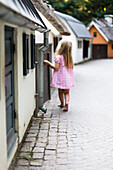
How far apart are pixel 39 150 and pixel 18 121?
687 millimetres

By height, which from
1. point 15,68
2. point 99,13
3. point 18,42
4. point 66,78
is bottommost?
point 66,78

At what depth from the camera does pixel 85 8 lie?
130ft

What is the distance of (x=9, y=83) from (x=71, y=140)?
6.56ft

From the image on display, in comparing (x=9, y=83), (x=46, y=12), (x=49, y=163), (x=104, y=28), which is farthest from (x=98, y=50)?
(x=9, y=83)

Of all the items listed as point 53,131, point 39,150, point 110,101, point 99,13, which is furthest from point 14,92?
point 99,13

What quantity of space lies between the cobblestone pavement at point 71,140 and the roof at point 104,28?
106ft

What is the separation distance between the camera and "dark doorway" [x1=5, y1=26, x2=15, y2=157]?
4.05m

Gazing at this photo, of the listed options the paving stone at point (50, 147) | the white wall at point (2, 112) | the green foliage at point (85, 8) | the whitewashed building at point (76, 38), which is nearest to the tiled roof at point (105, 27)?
the green foliage at point (85, 8)

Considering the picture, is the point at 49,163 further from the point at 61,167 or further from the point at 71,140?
the point at 71,140

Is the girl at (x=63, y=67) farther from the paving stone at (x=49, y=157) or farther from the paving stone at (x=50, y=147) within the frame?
the paving stone at (x=49, y=157)

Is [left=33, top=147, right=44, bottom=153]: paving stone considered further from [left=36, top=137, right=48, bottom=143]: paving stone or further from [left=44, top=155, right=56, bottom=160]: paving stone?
[left=36, top=137, right=48, bottom=143]: paving stone

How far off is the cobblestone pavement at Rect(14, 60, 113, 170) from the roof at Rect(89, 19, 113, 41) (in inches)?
1270

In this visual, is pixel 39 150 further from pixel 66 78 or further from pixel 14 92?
pixel 66 78

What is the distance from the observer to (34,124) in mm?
6766
